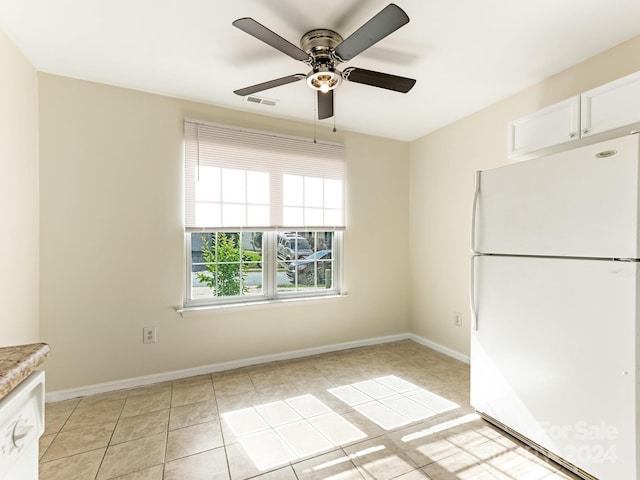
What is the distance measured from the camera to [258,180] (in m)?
3.04

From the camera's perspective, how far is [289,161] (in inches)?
125

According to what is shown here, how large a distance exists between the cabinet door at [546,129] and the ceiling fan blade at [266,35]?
5.37 ft

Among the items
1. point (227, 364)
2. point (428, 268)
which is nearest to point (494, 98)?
point (428, 268)

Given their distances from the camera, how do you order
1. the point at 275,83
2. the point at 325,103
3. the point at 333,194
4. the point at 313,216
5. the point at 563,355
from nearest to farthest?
the point at 563,355 → the point at 275,83 → the point at 325,103 → the point at 313,216 → the point at 333,194

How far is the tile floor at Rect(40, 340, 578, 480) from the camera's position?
1.67m

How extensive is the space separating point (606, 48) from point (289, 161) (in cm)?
248

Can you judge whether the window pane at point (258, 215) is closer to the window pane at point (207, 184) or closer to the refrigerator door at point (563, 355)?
the window pane at point (207, 184)

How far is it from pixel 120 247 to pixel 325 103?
1954 millimetres

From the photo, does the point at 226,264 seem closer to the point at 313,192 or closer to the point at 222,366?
the point at 222,366

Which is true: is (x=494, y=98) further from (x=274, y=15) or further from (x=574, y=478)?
(x=574, y=478)

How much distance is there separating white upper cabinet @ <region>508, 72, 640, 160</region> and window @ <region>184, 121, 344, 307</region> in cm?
171

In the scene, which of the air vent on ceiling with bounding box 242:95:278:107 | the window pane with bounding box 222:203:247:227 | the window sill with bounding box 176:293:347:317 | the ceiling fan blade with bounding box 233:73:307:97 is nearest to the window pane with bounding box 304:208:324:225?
the window pane with bounding box 222:203:247:227

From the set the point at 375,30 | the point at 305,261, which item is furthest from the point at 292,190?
the point at 375,30

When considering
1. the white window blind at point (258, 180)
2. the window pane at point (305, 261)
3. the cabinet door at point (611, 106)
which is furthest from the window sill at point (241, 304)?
the cabinet door at point (611, 106)
